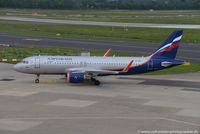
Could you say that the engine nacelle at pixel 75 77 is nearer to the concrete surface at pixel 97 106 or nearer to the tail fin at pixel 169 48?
the concrete surface at pixel 97 106

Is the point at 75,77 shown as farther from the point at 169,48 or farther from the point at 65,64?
the point at 169,48

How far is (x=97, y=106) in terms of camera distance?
4153 centimetres

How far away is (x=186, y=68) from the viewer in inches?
2635

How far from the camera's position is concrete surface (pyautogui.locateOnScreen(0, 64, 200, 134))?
34.5 m

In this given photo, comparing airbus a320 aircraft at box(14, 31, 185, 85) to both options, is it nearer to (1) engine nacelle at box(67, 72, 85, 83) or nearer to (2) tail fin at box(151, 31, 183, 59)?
(2) tail fin at box(151, 31, 183, 59)

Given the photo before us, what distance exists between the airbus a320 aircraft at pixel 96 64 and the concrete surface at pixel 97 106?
55.2 inches

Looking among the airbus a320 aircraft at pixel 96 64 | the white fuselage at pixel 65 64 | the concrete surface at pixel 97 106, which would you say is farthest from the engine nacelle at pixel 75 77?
the white fuselage at pixel 65 64

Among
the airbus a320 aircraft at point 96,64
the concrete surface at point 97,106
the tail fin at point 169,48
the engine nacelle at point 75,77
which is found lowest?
the concrete surface at point 97,106

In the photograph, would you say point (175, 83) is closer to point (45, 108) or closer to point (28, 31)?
point (45, 108)

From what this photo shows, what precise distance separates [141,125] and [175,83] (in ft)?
68.7

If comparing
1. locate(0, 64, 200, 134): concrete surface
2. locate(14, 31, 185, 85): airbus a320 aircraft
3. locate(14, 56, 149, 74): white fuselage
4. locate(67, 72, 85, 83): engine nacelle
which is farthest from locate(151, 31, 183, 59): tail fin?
locate(67, 72, 85, 83): engine nacelle

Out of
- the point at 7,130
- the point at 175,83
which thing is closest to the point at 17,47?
the point at 175,83

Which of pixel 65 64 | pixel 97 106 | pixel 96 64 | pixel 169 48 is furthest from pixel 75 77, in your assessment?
pixel 169 48

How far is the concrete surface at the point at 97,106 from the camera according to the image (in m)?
34.5
